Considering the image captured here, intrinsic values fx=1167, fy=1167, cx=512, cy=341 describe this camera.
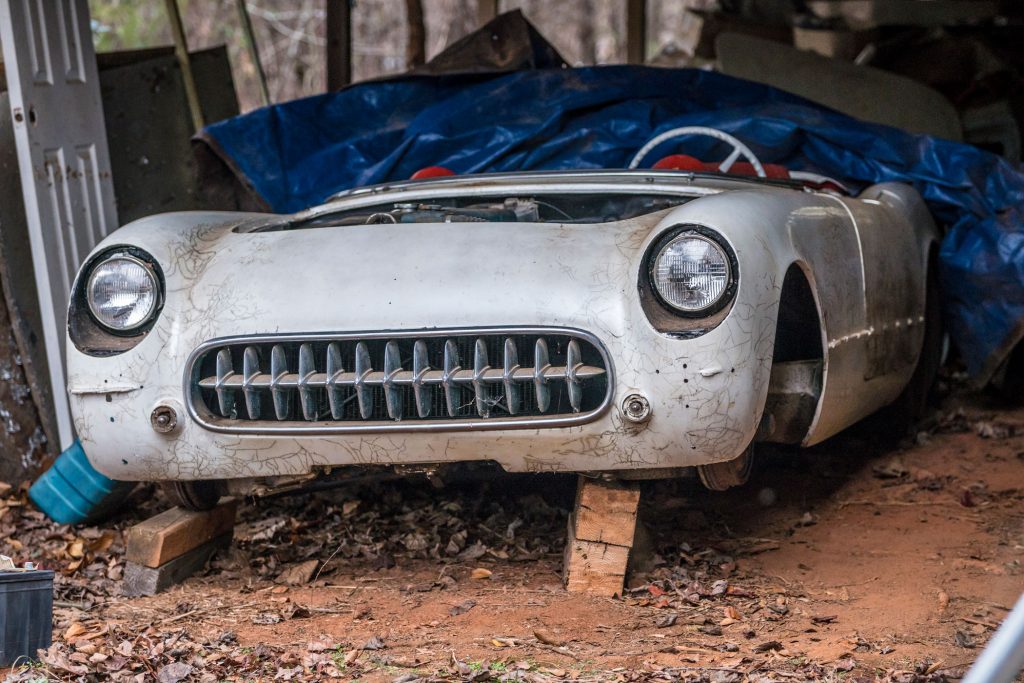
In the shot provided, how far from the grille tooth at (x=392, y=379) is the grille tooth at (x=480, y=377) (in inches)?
7.6

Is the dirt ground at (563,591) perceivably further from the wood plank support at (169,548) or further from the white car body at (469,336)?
the white car body at (469,336)

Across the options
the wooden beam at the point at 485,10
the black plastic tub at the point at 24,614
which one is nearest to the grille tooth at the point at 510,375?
the black plastic tub at the point at 24,614

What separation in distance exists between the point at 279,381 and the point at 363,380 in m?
0.22

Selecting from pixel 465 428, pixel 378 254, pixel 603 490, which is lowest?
pixel 603 490

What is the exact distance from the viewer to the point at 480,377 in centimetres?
280

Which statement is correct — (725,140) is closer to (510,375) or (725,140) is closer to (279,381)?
(510,375)

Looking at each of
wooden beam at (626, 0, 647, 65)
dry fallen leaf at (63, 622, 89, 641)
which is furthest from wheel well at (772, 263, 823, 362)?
wooden beam at (626, 0, 647, 65)

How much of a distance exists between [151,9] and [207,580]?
490 inches

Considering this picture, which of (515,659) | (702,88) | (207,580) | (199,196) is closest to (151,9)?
(199,196)

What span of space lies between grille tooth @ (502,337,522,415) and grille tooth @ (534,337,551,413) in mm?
52

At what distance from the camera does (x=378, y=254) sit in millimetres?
3025

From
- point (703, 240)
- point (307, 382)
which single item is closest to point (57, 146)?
point (307, 382)

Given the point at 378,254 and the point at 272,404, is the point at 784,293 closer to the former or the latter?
the point at 378,254

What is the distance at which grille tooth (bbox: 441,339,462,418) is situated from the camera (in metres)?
2.81
